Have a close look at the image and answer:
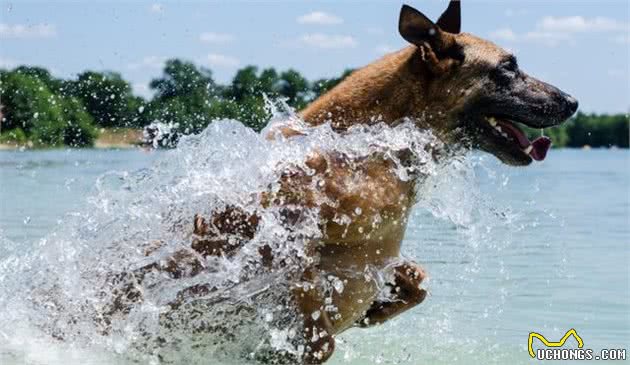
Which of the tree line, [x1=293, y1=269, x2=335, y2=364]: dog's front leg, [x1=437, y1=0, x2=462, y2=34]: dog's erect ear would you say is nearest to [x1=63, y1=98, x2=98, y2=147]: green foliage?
the tree line

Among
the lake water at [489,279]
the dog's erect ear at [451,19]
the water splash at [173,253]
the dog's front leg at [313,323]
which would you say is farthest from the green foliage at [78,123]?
the dog's front leg at [313,323]

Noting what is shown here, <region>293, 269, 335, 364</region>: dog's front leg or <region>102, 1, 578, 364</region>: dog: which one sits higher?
<region>102, 1, 578, 364</region>: dog

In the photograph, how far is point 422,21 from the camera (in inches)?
Answer: 249

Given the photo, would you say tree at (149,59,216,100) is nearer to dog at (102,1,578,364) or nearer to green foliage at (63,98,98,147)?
green foliage at (63,98,98,147)

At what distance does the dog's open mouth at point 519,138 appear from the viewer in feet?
21.3

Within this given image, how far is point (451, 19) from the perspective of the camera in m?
6.64

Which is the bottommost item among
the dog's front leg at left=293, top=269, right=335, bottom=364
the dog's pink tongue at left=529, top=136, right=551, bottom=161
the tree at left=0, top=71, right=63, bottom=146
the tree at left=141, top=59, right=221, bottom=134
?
the tree at left=0, top=71, right=63, bottom=146

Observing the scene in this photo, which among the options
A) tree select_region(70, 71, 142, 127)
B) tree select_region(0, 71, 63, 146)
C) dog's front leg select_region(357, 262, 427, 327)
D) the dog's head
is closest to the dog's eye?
the dog's head

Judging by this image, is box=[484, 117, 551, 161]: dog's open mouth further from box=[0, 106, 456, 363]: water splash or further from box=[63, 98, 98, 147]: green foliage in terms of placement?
box=[63, 98, 98, 147]: green foliage

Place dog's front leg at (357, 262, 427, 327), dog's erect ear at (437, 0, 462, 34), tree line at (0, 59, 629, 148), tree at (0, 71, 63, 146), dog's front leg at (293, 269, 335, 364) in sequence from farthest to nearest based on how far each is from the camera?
tree at (0, 71, 63, 146) → tree line at (0, 59, 629, 148) → dog's front leg at (357, 262, 427, 327) → dog's erect ear at (437, 0, 462, 34) → dog's front leg at (293, 269, 335, 364)

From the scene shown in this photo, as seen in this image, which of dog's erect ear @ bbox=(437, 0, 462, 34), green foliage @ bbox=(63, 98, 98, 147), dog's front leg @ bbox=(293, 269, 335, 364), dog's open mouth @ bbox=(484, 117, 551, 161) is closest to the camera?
dog's front leg @ bbox=(293, 269, 335, 364)

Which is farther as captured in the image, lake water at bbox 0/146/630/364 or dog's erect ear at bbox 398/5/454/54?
lake water at bbox 0/146/630/364

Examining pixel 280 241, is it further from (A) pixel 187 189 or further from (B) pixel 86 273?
(B) pixel 86 273

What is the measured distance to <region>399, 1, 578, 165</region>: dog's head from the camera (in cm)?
638
